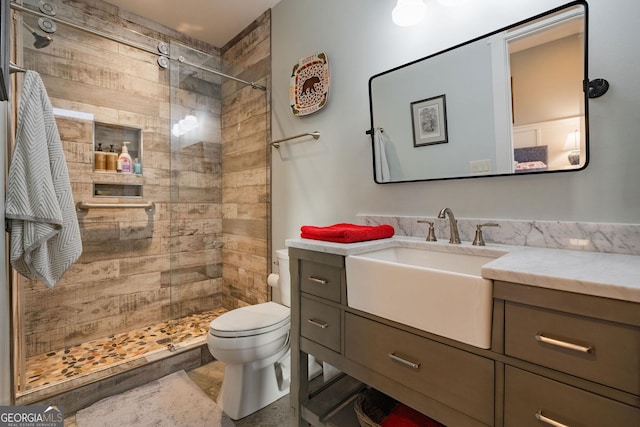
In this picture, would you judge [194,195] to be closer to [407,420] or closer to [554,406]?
[407,420]

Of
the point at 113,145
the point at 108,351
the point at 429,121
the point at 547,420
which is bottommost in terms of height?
the point at 108,351

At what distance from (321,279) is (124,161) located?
2.05 meters

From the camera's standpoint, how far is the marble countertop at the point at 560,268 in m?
0.67

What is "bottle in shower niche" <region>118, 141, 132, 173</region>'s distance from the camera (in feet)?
7.94

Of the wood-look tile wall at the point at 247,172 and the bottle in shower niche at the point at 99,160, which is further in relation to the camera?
the wood-look tile wall at the point at 247,172

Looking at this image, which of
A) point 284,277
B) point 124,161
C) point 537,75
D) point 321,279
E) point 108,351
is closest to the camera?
point 537,75

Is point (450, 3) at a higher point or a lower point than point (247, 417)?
higher

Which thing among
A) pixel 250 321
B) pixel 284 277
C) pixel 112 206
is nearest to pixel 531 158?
pixel 284 277

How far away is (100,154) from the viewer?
234 centimetres

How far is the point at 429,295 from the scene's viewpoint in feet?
3.04

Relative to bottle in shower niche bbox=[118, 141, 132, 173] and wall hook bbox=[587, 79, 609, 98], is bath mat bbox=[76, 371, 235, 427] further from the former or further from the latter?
wall hook bbox=[587, 79, 609, 98]

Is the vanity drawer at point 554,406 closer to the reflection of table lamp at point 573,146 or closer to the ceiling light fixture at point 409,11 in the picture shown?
the reflection of table lamp at point 573,146

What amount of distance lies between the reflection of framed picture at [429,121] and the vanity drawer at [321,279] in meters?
0.79

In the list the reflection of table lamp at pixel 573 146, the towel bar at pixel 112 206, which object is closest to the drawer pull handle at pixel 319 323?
the reflection of table lamp at pixel 573 146
